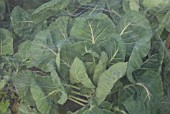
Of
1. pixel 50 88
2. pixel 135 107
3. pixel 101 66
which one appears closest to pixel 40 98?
pixel 50 88

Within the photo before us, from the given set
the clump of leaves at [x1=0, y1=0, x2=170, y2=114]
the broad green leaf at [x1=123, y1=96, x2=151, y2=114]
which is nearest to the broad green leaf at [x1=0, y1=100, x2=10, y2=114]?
the clump of leaves at [x1=0, y1=0, x2=170, y2=114]

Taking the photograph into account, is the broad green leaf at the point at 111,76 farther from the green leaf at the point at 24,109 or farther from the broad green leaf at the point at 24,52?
the broad green leaf at the point at 24,52

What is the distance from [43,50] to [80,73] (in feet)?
0.83

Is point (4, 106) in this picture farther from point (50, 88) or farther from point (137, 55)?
point (137, 55)

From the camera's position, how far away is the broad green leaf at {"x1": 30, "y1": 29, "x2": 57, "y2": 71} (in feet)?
5.26

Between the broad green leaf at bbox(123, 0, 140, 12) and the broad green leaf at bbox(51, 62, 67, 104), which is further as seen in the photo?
the broad green leaf at bbox(123, 0, 140, 12)

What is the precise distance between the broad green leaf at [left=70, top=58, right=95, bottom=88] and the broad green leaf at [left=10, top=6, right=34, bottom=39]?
58 centimetres

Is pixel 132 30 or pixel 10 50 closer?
pixel 132 30

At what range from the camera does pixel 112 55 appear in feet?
5.03

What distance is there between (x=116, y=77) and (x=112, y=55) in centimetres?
17

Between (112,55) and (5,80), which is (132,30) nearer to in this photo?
(112,55)

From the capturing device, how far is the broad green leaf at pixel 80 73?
56.9 inches

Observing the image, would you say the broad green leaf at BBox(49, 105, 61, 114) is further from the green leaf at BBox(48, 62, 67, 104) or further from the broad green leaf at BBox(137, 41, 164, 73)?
the broad green leaf at BBox(137, 41, 164, 73)

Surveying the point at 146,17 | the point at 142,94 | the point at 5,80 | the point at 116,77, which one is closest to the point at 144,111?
the point at 142,94
